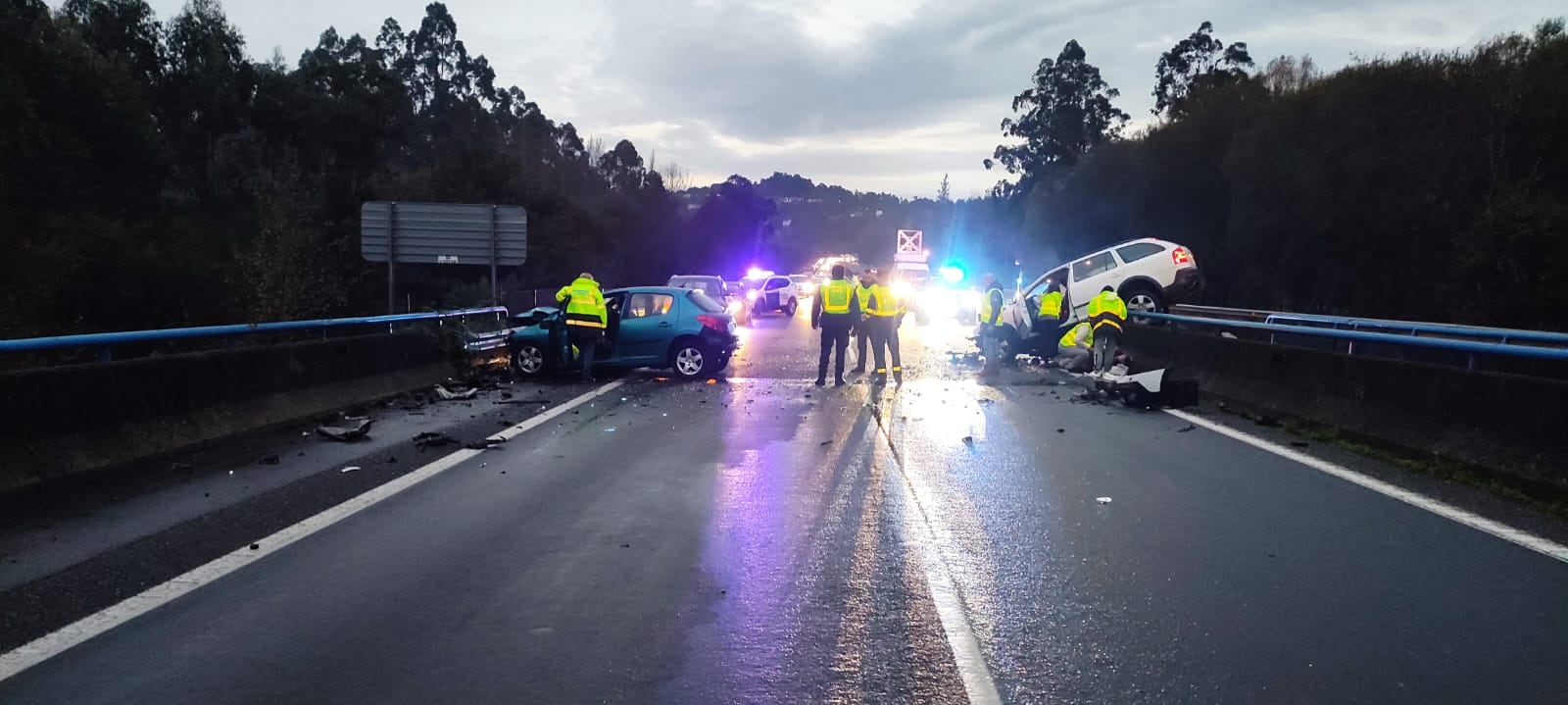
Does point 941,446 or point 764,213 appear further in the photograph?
point 764,213

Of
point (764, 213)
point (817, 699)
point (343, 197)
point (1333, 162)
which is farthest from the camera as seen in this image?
point (764, 213)

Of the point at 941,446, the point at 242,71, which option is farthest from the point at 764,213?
the point at 941,446

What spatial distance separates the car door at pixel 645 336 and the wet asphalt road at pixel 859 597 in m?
8.22

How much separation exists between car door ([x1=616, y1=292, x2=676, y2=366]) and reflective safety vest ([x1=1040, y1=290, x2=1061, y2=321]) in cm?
746

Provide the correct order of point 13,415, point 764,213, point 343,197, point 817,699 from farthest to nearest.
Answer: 1. point 764,213
2. point 343,197
3. point 13,415
4. point 817,699

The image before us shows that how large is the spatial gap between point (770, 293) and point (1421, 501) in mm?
38736

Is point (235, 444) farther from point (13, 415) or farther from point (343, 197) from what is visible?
point (343, 197)

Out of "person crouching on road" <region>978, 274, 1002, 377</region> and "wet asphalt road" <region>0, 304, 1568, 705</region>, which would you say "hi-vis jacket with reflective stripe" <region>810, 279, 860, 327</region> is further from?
"wet asphalt road" <region>0, 304, 1568, 705</region>

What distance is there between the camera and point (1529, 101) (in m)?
34.1

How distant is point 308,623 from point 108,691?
3.20 ft

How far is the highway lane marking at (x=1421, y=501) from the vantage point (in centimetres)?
688

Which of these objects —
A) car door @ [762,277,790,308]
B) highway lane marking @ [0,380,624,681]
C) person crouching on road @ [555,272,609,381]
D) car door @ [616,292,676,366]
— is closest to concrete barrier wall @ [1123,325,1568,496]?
car door @ [616,292,676,366]

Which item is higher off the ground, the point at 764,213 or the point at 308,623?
the point at 764,213

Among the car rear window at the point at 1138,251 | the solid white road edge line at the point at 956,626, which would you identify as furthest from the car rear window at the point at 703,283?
the solid white road edge line at the point at 956,626
